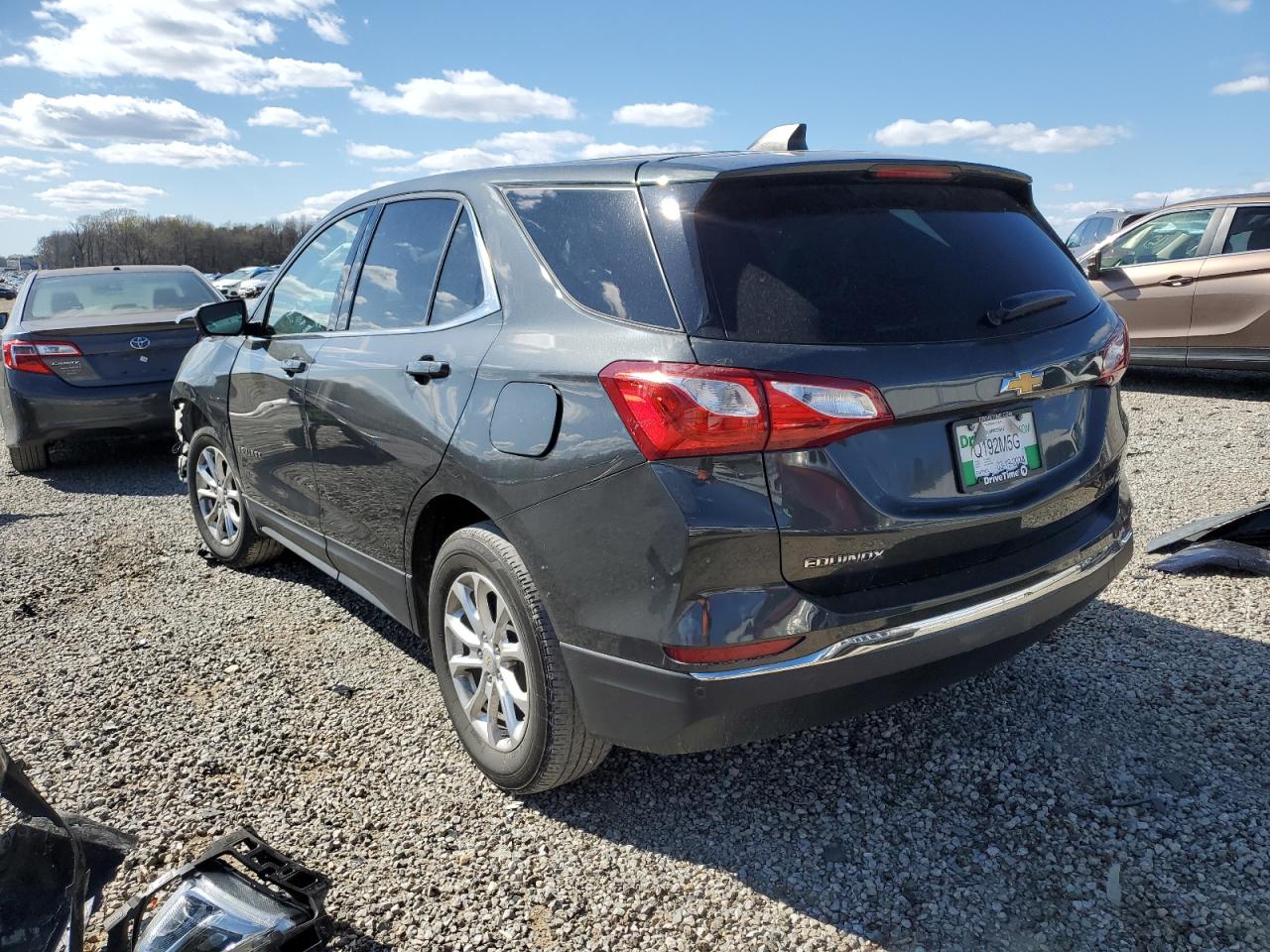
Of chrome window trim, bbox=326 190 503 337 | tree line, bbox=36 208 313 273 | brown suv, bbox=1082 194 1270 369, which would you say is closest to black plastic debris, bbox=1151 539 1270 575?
chrome window trim, bbox=326 190 503 337

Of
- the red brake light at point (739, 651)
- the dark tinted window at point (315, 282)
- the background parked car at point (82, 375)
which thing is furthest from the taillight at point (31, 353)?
the red brake light at point (739, 651)

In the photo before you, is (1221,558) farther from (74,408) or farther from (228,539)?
(74,408)

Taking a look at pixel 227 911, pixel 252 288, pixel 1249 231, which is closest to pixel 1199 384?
pixel 1249 231

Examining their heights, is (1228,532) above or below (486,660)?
below

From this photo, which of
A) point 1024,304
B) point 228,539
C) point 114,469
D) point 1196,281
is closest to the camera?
point 1024,304

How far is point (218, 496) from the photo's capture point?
4867mm

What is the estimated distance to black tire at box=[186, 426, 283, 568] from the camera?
15.1 feet

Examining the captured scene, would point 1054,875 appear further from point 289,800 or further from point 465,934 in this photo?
point 289,800

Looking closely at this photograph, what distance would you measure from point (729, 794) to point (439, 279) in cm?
185

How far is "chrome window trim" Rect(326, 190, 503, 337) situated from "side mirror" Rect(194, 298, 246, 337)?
1.02 metres

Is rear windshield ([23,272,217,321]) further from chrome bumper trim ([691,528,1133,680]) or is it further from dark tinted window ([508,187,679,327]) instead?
chrome bumper trim ([691,528,1133,680])

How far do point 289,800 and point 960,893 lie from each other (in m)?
1.89

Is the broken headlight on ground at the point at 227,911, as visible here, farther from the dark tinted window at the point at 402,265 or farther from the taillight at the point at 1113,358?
the taillight at the point at 1113,358

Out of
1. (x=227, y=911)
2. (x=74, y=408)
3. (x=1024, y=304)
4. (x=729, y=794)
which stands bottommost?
(x=729, y=794)
